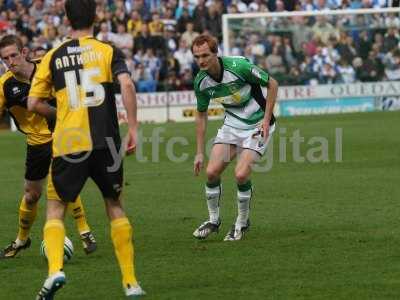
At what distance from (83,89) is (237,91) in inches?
137

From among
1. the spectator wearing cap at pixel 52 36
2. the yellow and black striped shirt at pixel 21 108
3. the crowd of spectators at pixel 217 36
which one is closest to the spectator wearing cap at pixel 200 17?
the crowd of spectators at pixel 217 36

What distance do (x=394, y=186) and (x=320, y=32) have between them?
687 inches

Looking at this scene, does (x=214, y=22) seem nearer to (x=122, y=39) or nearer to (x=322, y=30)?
(x=122, y=39)

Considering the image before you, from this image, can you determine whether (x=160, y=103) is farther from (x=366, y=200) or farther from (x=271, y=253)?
(x=271, y=253)

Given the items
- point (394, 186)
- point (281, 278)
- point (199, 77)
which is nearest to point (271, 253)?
point (281, 278)

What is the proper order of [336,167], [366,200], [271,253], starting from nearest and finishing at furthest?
[271,253] < [366,200] < [336,167]

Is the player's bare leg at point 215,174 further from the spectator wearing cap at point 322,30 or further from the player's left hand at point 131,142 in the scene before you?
the spectator wearing cap at point 322,30

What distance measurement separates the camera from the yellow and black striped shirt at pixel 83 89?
7.62m

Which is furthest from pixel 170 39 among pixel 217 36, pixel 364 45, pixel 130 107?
pixel 130 107

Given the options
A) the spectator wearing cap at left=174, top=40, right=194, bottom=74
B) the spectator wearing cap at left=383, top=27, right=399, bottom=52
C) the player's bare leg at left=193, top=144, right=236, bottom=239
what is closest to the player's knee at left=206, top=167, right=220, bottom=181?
the player's bare leg at left=193, top=144, right=236, bottom=239

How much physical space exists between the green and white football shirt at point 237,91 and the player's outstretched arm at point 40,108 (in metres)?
3.01

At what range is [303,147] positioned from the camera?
68.6 ft

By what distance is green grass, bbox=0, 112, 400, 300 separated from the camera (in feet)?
27.1

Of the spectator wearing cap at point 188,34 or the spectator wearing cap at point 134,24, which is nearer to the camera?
the spectator wearing cap at point 134,24
